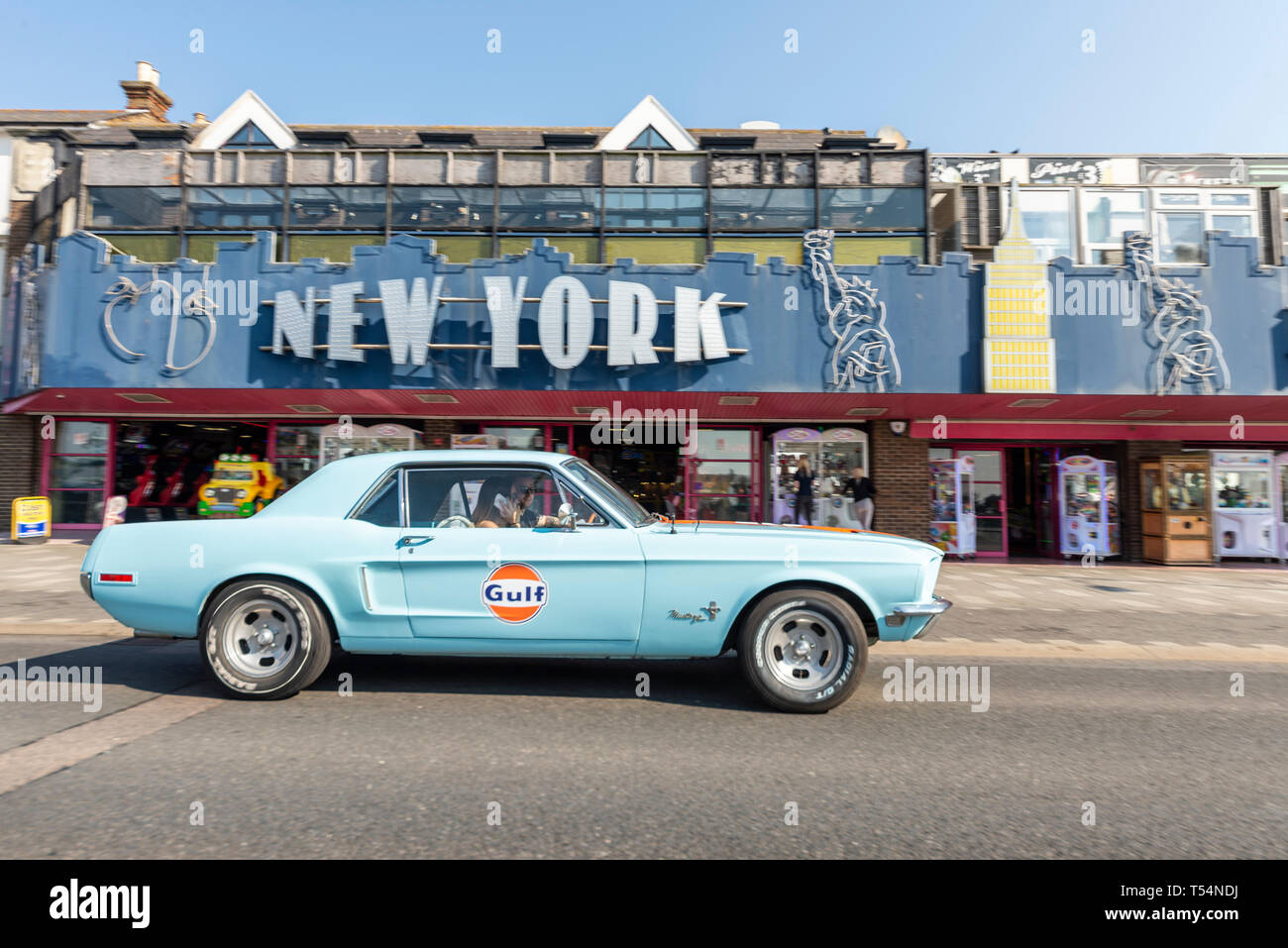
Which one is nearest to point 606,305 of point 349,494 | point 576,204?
point 576,204

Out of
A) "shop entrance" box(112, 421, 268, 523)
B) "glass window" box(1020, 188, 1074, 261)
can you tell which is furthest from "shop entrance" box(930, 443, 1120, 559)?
"shop entrance" box(112, 421, 268, 523)

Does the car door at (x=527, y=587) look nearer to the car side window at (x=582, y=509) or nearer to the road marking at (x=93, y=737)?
the car side window at (x=582, y=509)

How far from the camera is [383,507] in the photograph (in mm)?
4418

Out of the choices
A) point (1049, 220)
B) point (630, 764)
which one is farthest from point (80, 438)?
point (1049, 220)

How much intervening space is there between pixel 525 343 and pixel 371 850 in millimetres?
10644

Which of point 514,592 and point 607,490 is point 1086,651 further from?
point 514,592

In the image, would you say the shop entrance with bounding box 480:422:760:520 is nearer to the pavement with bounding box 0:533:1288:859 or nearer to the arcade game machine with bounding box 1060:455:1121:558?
the arcade game machine with bounding box 1060:455:1121:558

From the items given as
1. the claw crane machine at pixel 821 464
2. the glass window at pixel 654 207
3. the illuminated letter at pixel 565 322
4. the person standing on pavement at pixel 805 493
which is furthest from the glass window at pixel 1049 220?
the illuminated letter at pixel 565 322

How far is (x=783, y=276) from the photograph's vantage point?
12469 mm

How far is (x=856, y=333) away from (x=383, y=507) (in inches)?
393

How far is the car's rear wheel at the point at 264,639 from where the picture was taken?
418 cm

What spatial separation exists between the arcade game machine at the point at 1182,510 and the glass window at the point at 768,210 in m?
8.53

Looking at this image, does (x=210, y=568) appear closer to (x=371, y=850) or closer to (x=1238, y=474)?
(x=371, y=850)

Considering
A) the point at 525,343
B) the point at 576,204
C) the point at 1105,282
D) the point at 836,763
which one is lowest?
the point at 836,763
